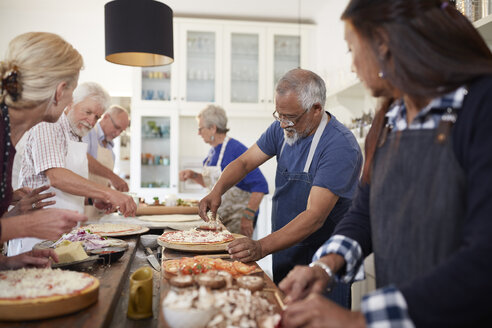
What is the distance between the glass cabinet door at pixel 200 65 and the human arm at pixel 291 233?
362 centimetres

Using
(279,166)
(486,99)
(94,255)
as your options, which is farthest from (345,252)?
(279,166)

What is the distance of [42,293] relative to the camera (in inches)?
42.3

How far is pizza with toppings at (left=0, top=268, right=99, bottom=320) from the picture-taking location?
3.34 feet

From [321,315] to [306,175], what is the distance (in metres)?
1.28

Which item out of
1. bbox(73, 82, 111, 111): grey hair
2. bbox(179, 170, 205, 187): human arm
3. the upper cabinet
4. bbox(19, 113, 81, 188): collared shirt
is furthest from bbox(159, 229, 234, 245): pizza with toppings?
the upper cabinet

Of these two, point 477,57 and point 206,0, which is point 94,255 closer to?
point 477,57

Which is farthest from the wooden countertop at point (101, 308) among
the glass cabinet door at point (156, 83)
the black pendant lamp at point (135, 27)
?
the glass cabinet door at point (156, 83)

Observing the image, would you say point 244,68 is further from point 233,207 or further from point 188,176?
point 233,207

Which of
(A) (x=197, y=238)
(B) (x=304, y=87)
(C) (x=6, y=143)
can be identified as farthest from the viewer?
(B) (x=304, y=87)

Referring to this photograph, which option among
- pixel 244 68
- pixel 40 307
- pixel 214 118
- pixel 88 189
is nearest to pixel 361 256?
pixel 40 307

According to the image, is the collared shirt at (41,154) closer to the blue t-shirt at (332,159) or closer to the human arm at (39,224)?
the human arm at (39,224)

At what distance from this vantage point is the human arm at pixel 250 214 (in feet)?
11.2

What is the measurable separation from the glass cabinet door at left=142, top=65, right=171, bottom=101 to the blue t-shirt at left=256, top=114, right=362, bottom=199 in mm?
3149

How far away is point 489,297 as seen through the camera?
2.48ft
